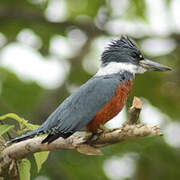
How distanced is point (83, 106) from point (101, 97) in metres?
0.19

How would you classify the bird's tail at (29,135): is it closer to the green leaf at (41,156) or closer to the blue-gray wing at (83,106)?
the blue-gray wing at (83,106)

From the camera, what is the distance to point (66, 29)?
862cm

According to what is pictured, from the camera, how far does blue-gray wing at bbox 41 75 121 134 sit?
4.50 metres

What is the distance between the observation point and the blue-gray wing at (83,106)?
450cm

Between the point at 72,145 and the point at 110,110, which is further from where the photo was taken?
the point at 110,110

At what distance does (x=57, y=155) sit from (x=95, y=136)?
4520mm

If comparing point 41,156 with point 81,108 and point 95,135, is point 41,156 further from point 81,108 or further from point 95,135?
point 81,108

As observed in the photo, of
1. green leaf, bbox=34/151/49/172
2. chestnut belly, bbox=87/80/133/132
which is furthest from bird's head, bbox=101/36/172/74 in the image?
green leaf, bbox=34/151/49/172

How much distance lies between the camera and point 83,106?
4.71 metres

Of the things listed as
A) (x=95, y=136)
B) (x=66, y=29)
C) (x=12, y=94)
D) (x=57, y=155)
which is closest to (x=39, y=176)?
(x=57, y=155)

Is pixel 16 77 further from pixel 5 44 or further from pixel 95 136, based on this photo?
pixel 95 136

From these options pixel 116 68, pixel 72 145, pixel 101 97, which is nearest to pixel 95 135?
pixel 72 145

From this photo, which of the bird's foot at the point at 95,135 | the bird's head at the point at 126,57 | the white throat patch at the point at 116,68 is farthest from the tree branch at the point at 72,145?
the bird's head at the point at 126,57

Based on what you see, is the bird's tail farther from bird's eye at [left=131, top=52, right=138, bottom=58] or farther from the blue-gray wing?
bird's eye at [left=131, top=52, right=138, bottom=58]
